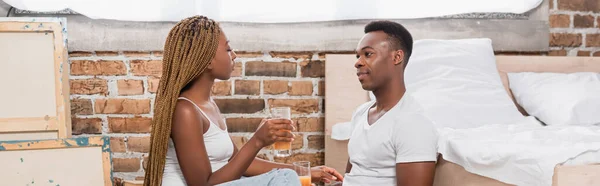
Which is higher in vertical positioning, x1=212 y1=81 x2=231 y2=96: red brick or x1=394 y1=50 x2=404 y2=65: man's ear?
x1=394 y1=50 x2=404 y2=65: man's ear

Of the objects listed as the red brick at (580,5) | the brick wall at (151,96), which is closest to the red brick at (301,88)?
the brick wall at (151,96)

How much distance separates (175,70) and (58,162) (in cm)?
62

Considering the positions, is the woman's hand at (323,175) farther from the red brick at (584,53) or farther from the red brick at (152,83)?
the red brick at (584,53)

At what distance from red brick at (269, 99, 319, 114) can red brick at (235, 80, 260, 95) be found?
3.3 inches

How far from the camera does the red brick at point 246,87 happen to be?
2.36 meters

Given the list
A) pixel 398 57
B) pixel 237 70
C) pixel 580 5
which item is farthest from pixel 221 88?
pixel 580 5

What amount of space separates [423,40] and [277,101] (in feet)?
2.08

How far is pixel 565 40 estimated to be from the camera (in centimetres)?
255

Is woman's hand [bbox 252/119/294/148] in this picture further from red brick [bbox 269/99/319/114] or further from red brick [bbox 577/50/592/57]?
red brick [bbox 577/50/592/57]

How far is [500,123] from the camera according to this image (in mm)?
2031

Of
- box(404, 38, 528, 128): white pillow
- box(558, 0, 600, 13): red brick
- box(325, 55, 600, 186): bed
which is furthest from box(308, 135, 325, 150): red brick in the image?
box(558, 0, 600, 13): red brick

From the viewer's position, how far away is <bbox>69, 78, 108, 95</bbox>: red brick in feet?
7.54

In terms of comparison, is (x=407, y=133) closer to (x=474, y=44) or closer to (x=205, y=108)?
(x=205, y=108)

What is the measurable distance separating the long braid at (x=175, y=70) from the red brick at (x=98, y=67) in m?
0.88
